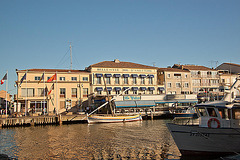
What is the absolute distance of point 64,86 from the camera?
190ft

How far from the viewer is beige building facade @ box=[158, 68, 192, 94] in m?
70.4

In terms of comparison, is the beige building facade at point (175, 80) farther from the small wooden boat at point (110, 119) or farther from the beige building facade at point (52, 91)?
the small wooden boat at point (110, 119)

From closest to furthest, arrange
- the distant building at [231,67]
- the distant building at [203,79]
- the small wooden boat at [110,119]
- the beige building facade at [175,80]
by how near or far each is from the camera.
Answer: the small wooden boat at [110,119] < the beige building facade at [175,80] < the distant building at [203,79] < the distant building at [231,67]

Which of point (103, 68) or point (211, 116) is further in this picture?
point (103, 68)

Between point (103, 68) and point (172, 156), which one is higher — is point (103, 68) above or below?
above

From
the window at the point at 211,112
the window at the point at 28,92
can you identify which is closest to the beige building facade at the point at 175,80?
the window at the point at 28,92

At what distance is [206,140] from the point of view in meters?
18.4

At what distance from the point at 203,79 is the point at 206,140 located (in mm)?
59663

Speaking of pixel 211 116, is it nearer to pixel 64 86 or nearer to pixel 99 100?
pixel 99 100

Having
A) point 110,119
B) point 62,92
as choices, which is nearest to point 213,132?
point 110,119

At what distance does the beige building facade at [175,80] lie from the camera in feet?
231

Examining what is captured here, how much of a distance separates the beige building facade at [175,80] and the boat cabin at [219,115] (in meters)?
49.9

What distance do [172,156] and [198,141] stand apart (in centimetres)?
246

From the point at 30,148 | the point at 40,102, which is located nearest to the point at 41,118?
the point at 40,102
